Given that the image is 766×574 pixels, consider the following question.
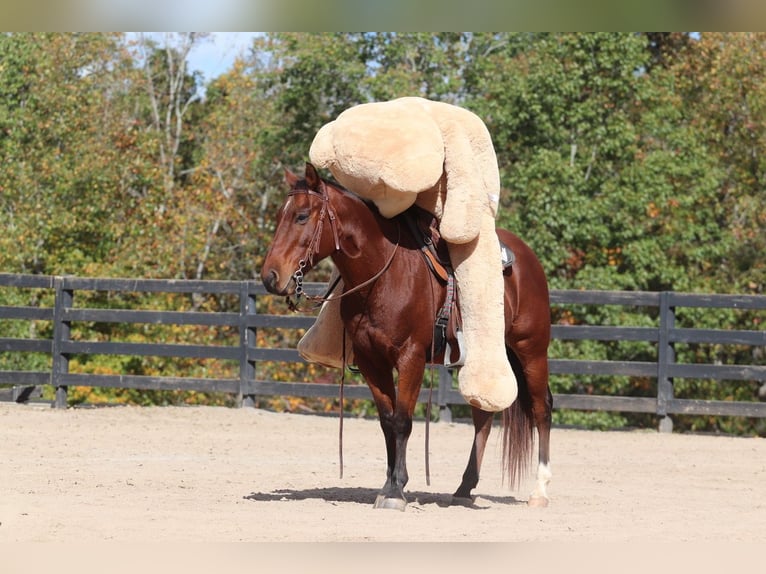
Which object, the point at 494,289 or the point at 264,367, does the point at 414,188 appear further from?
the point at 264,367

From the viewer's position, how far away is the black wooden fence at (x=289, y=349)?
431 inches

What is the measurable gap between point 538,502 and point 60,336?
23.4 ft

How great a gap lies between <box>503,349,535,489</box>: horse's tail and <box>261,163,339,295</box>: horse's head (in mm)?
1801

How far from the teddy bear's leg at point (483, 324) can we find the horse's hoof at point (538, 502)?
34.9 inches

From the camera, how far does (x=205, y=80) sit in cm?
2761

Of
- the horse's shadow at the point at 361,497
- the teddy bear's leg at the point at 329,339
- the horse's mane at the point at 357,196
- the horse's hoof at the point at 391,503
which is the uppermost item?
the horse's mane at the point at 357,196

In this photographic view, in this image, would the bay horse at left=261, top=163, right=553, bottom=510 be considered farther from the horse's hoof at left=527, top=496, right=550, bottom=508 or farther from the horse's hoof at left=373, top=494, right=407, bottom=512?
the horse's hoof at left=527, top=496, right=550, bottom=508

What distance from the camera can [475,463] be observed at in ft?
21.4

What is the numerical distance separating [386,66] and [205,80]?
850cm

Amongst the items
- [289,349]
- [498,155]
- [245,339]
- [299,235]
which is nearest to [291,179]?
[299,235]

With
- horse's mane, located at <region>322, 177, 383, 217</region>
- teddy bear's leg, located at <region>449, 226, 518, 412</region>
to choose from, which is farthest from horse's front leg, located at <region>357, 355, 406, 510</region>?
horse's mane, located at <region>322, 177, 383, 217</region>

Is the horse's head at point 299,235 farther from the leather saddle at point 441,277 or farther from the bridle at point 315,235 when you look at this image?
the leather saddle at point 441,277

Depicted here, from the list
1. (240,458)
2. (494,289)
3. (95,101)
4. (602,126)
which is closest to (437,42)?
(602,126)

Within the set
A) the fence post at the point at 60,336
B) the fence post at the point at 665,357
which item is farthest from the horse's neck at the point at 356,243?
the fence post at the point at 60,336
